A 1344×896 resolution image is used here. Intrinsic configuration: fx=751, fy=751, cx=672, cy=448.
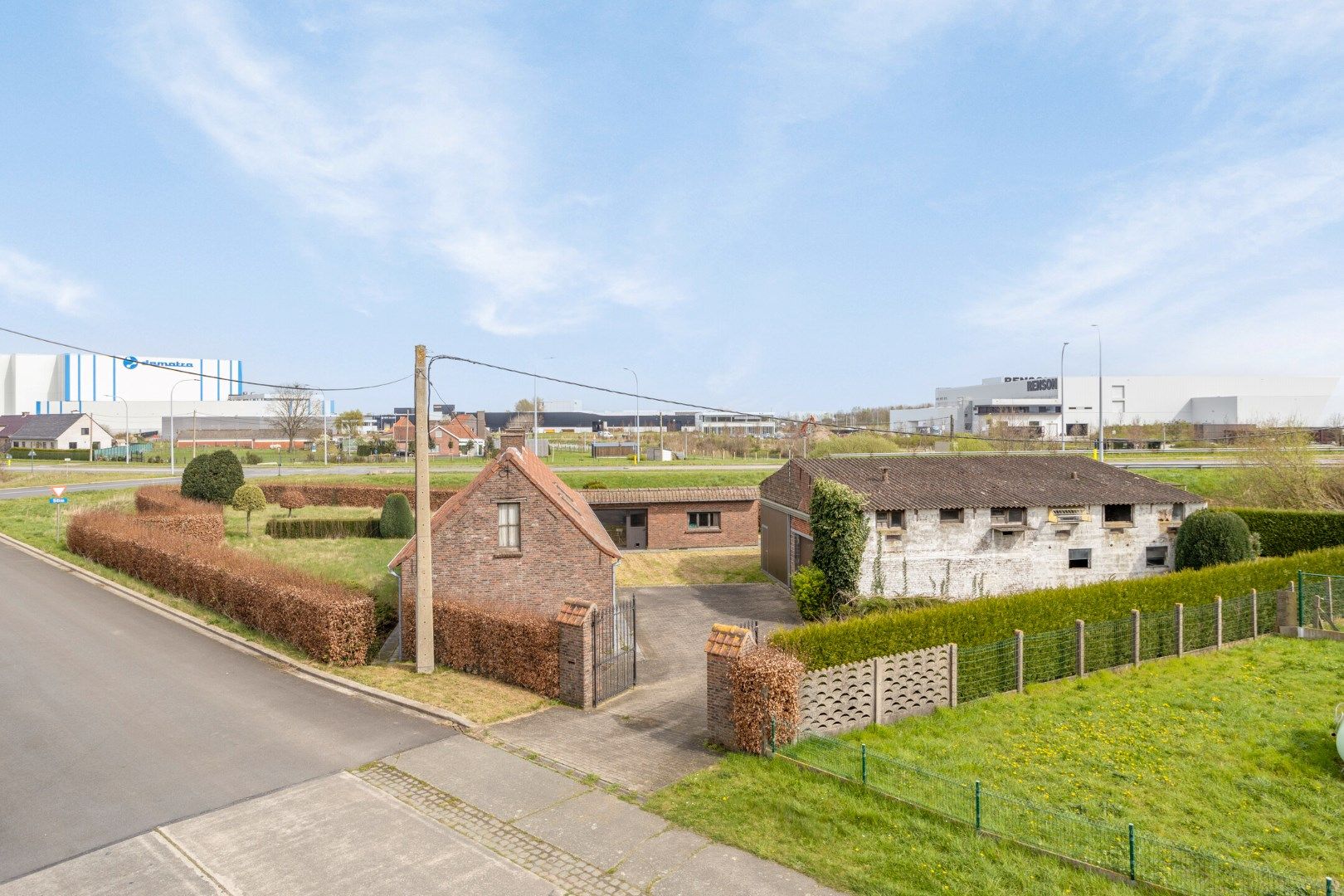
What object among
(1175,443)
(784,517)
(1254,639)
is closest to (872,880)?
(1254,639)

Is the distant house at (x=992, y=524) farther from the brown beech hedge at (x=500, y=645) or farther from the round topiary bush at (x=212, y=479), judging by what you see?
the round topiary bush at (x=212, y=479)

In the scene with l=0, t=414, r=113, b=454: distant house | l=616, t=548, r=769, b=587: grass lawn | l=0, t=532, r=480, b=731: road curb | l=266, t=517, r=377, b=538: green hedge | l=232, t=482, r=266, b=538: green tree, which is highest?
l=0, t=414, r=113, b=454: distant house

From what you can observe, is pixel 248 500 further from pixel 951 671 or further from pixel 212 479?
pixel 951 671

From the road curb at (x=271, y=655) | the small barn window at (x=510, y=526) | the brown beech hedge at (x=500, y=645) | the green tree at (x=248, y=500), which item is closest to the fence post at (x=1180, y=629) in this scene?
the brown beech hedge at (x=500, y=645)

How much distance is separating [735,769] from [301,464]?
69590mm

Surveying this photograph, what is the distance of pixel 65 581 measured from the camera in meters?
25.3

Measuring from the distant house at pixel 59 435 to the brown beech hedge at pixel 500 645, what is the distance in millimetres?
98155

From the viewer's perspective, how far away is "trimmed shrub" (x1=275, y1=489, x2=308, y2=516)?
4644 centimetres

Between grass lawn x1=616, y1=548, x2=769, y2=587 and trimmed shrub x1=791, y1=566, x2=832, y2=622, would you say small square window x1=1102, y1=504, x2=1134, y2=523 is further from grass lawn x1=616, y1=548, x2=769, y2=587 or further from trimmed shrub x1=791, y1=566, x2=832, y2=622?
grass lawn x1=616, y1=548, x2=769, y2=587

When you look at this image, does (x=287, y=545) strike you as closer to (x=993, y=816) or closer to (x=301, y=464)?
(x=993, y=816)

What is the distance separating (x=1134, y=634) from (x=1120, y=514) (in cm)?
1105

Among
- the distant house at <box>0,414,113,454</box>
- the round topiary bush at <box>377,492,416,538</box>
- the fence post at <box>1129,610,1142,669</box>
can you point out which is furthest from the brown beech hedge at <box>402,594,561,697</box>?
the distant house at <box>0,414,113,454</box>

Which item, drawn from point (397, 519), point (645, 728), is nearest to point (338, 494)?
point (397, 519)

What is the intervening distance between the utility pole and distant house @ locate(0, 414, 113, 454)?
9818 cm
